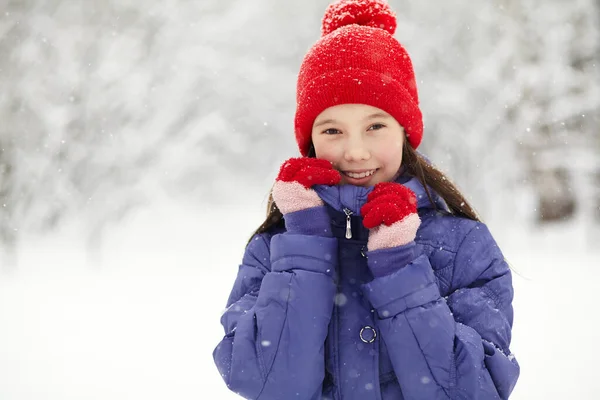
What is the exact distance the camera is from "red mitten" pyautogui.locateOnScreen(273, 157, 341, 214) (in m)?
1.60

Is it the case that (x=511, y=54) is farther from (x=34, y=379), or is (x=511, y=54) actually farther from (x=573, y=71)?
(x=34, y=379)

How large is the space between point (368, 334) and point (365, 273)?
0.70ft

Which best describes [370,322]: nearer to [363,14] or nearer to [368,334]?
[368,334]

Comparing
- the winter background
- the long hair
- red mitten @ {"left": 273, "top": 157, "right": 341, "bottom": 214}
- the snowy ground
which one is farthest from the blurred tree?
red mitten @ {"left": 273, "top": 157, "right": 341, "bottom": 214}

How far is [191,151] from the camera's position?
1174 cm

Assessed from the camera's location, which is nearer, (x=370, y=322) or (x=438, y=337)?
(x=438, y=337)

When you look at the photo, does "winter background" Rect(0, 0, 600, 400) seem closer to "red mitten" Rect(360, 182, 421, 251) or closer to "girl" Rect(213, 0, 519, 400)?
"girl" Rect(213, 0, 519, 400)

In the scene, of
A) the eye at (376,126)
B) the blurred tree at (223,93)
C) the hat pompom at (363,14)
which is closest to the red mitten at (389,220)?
the eye at (376,126)

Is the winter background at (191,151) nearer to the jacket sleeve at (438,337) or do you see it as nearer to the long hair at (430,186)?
the long hair at (430,186)

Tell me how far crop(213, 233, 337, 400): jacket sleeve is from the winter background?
301 cm

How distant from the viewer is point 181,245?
38.2 feet

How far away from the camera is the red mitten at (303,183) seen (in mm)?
1600

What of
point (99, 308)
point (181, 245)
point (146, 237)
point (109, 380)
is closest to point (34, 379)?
point (109, 380)

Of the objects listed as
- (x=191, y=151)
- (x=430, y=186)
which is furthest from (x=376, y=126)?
(x=191, y=151)
